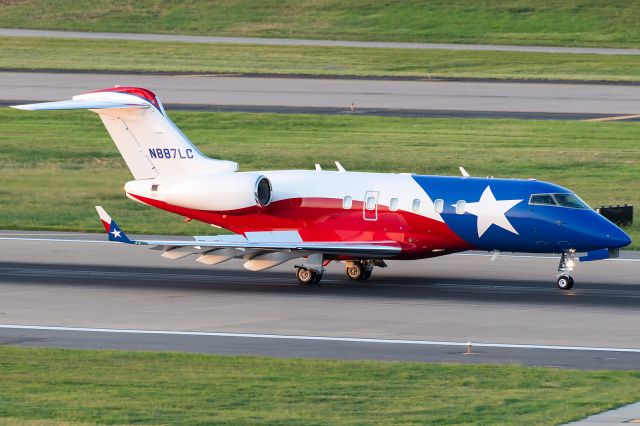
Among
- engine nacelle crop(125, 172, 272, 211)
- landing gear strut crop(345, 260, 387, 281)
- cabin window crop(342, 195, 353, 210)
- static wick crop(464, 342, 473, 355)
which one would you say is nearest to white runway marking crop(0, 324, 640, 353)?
static wick crop(464, 342, 473, 355)

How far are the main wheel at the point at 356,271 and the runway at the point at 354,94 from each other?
33.1 meters

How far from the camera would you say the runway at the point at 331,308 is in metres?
30.2

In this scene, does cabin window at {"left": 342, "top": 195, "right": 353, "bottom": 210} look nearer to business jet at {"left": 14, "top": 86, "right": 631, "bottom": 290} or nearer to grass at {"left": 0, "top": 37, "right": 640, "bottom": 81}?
business jet at {"left": 14, "top": 86, "right": 631, "bottom": 290}

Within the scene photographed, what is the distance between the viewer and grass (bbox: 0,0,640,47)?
114 meters

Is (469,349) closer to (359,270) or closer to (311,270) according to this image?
(311,270)

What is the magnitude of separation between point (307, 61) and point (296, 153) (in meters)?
32.7

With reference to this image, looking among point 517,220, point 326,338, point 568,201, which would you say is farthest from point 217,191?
point 326,338

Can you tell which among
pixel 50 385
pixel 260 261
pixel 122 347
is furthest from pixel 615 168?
pixel 50 385

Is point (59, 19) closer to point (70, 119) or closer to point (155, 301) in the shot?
point (70, 119)

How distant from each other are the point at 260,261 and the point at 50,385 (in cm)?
1444

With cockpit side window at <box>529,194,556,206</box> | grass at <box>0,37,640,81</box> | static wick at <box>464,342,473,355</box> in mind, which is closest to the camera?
static wick at <box>464,342,473,355</box>

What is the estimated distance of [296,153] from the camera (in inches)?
2517

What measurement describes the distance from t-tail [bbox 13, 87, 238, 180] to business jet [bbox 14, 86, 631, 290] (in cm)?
3

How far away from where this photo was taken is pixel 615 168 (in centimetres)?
5997
